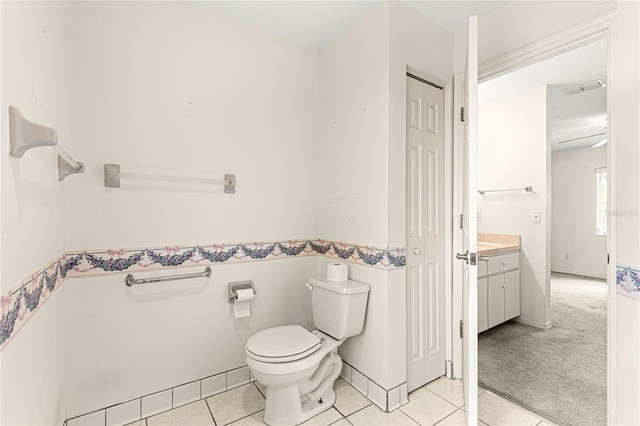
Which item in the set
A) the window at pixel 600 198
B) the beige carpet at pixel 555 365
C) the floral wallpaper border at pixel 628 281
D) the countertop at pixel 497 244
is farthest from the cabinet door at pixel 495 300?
the window at pixel 600 198

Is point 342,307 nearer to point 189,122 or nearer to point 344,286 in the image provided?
point 344,286

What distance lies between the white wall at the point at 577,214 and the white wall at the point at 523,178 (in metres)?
2.94

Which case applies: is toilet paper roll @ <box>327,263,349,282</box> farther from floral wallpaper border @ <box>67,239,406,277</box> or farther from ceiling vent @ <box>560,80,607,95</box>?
ceiling vent @ <box>560,80,607,95</box>

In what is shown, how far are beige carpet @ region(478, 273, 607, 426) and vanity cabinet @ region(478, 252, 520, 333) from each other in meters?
0.16

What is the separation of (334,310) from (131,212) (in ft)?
4.06

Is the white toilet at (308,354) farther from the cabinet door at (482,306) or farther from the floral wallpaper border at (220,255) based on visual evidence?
the cabinet door at (482,306)

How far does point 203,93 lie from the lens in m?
1.75

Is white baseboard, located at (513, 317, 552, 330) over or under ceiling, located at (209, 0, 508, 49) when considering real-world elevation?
under

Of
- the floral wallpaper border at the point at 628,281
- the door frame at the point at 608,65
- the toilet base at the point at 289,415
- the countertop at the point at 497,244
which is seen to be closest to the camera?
the floral wallpaper border at the point at 628,281

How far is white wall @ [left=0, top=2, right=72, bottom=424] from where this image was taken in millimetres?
752

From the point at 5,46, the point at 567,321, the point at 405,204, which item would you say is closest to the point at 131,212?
the point at 5,46

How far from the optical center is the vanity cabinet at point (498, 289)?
263 centimetres

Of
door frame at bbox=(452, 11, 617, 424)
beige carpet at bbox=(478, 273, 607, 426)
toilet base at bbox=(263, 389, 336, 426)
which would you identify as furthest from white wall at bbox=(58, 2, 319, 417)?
beige carpet at bbox=(478, 273, 607, 426)

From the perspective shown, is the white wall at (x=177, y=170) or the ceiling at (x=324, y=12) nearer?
Answer: the white wall at (x=177, y=170)
